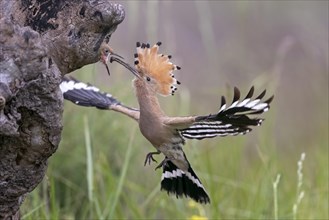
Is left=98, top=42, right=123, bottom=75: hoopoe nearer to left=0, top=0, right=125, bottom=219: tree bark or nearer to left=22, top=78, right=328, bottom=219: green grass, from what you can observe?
left=0, top=0, right=125, bottom=219: tree bark

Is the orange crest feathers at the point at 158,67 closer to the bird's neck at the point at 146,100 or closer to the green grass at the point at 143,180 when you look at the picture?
the bird's neck at the point at 146,100

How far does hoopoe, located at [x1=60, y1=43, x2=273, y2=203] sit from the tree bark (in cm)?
16

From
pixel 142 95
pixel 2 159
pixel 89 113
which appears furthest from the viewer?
pixel 89 113

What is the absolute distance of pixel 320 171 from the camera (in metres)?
3.67

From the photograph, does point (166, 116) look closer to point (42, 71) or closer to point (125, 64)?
point (125, 64)

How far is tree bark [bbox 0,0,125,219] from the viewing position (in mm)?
1828

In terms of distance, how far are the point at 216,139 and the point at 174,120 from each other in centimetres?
267

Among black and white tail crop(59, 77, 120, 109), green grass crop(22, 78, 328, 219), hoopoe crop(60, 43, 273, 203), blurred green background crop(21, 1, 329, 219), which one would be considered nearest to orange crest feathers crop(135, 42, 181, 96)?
hoopoe crop(60, 43, 273, 203)

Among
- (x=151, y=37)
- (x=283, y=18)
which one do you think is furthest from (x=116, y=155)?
(x=283, y=18)

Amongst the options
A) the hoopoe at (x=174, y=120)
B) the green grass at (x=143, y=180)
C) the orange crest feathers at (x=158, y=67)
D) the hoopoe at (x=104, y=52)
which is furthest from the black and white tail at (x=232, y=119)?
the green grass at (x=143, y=180)

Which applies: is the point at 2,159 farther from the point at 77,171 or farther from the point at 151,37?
the point at 151,37

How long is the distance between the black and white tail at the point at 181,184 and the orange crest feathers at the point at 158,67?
0.32 metres

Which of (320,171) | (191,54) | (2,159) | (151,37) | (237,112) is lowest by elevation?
(2,159)

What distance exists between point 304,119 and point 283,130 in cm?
31
